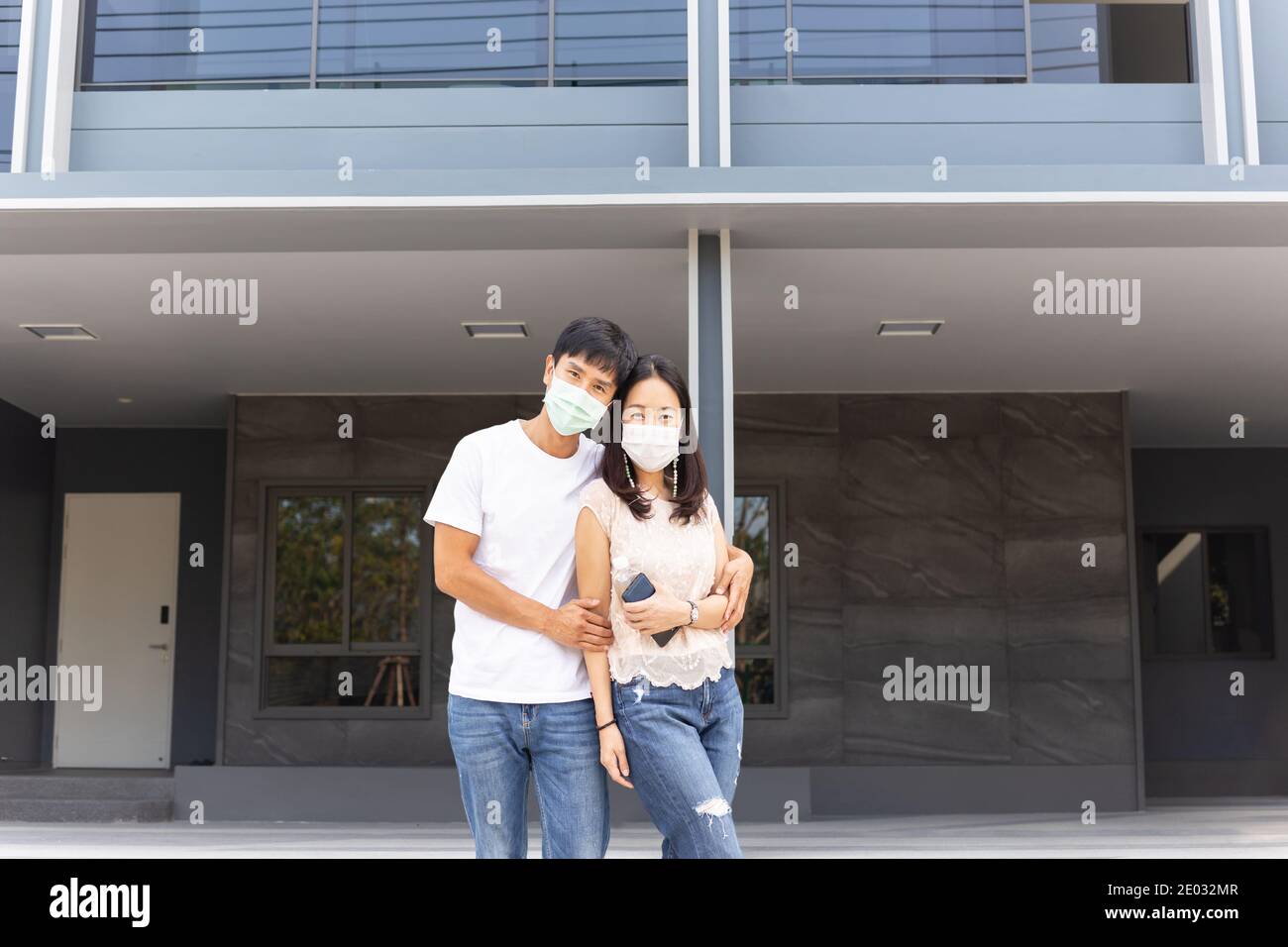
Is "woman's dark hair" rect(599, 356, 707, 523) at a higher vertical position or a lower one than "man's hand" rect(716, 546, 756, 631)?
higher

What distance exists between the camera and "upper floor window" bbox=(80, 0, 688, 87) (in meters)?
5.51

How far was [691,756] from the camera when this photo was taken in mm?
1985

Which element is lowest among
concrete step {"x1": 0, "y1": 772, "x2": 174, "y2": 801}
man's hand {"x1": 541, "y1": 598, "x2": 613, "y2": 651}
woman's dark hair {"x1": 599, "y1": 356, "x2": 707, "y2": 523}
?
concrete step {"x1": 0, "y1": 772, "x2": 174, "y2": 801}

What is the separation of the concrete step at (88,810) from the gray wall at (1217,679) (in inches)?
287

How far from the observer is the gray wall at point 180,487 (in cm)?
921

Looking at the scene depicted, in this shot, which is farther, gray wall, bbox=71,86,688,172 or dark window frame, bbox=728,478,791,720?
dark window frame, bbox=728,478,791,720

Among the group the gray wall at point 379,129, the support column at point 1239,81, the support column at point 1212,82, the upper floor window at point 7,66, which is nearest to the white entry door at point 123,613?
the upper floor window at point 7,66

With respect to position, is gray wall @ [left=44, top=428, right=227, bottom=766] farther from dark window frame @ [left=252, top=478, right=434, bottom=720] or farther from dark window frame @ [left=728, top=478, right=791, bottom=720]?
dark window frame @ [left=728, top=478, right=791, bottom=720]

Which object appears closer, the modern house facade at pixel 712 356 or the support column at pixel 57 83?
the modern house facade at pixel 712 356

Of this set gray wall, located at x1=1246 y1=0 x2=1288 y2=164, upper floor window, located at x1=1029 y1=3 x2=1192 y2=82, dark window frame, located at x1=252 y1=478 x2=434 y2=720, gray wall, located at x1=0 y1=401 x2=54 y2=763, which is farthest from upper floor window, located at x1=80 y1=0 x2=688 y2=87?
gray wall, located at x1=0 y1=401 x2=54 y2=763

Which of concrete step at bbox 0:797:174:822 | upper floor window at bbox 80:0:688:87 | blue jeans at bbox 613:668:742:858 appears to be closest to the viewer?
blue jeans at bbox 613:668:742:858

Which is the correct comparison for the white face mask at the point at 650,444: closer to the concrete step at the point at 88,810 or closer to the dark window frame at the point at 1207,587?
the concrete step at the point at 88,810

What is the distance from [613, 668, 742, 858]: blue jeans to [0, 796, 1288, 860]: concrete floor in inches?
141

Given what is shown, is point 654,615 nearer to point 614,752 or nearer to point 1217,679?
point 614,752
